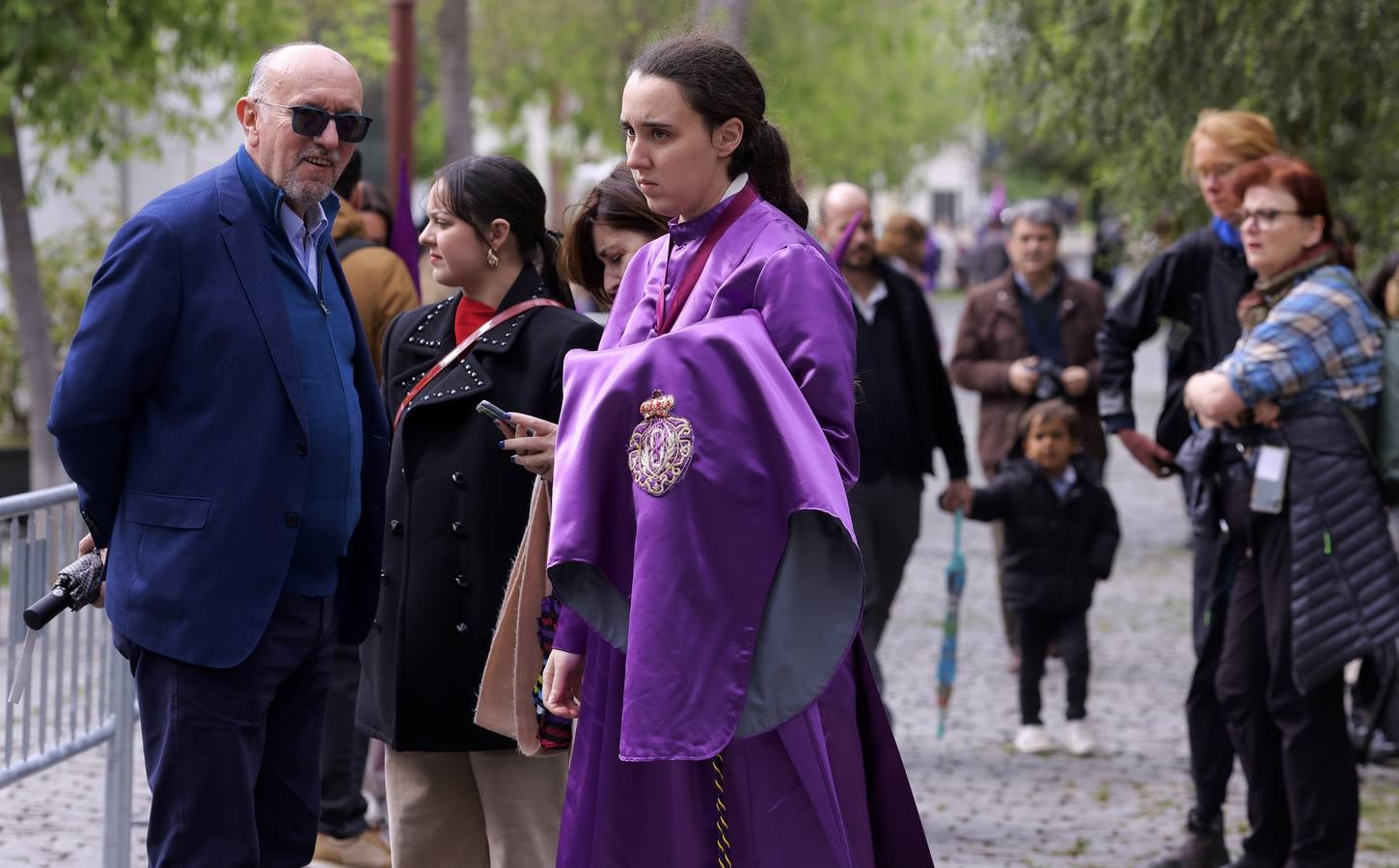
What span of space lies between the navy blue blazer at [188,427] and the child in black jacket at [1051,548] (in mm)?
4340

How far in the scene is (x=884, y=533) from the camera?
7.46 metres

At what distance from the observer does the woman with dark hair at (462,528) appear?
4.35m

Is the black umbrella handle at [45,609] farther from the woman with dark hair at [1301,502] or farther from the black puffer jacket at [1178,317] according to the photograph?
the black puffer jacket at [1178,317]

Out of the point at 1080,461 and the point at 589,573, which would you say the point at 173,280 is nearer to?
the point at 589,573

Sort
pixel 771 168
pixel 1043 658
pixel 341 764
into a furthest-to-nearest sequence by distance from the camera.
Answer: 1. pixel 1043 658
2. pixel 341 764
3. pixel 771 168

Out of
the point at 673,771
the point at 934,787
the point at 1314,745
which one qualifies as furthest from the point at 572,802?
the point at 934,787

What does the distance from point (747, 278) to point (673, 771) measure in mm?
885

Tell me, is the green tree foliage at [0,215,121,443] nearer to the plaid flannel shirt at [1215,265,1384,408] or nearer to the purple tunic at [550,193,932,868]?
the plaid flannel shirt at [1215,265,1384,408]

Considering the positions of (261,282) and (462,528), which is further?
(462,528)

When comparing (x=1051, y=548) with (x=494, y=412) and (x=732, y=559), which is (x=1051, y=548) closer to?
(x=494, y=412)

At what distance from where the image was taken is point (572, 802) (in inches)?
144

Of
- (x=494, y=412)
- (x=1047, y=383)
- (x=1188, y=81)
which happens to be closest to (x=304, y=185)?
(x=494, y=412)

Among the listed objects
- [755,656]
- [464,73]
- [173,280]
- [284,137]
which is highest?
[464,73]

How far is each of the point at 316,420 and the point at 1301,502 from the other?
278 cm
